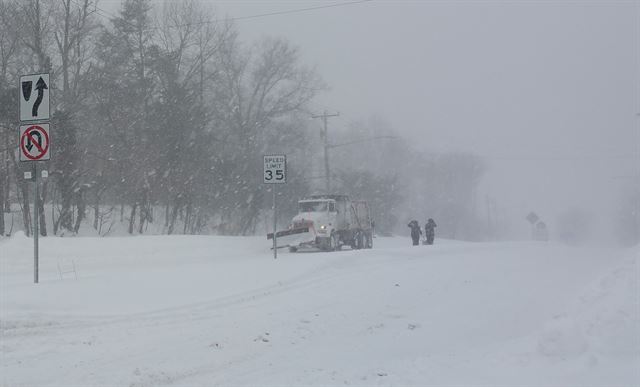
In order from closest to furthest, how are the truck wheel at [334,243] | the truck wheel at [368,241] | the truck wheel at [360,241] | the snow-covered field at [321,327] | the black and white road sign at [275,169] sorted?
the snow-covered field at [321,327]
the black and white road sign at [275,169]
the truck wheel at [334,243]
the truck wheel at [360,241]
the truck wheel at [368,241]

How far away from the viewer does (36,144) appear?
1306cm

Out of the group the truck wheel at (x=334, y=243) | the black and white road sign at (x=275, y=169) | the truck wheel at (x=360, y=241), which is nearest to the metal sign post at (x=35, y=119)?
the black and white road sign at (x=275, y=169)

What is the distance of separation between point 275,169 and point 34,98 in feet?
23.9

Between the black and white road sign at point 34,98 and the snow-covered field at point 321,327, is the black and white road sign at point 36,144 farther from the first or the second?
the snow-covered field at point 321,327

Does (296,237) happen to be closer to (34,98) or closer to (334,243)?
(334,243)

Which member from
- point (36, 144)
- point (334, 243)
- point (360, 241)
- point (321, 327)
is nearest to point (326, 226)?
point (334, 243)

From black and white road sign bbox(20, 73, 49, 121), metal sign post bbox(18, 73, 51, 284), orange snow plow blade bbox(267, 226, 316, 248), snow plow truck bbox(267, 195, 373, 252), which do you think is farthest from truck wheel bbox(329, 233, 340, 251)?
black and white road sign bbox(20, 73, 49, 121)

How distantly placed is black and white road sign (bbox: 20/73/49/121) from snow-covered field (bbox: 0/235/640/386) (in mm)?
3165

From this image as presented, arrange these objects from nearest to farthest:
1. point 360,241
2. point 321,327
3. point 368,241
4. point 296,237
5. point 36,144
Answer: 1. point 321,327
2. point 36,144
3. point 296,237
4. point 360,241
5. point 368,241

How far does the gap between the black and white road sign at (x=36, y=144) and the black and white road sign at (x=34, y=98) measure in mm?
205

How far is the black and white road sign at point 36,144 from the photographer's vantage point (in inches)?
513

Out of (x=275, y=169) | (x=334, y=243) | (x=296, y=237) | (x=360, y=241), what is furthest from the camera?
(x=360, y=241)

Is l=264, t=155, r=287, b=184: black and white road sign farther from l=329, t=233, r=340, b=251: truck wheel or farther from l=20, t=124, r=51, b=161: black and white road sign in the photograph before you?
l=329, t=233, r=340, b=251: truck wheel

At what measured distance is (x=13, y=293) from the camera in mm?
11859
